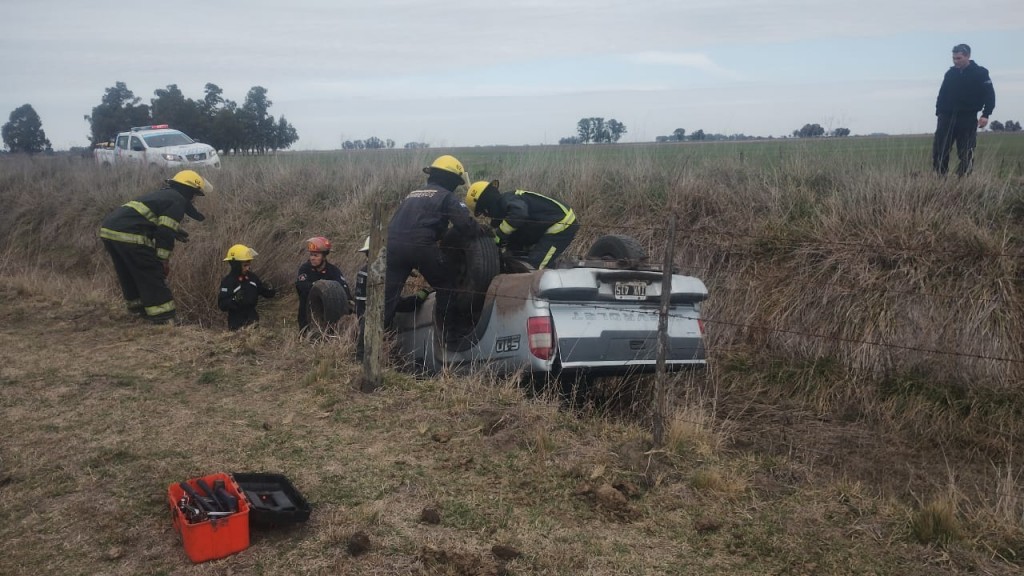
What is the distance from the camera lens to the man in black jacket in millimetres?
9547

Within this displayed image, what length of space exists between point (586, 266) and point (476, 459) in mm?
1637

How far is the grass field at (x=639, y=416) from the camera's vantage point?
3771mm

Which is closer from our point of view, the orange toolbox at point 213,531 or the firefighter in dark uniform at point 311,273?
the orange toolbox at point 213,531

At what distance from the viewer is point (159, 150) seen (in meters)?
22.1

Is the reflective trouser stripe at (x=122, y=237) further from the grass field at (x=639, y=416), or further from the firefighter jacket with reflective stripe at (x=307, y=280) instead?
the firefighter jacket with reflective stripe at (x=307, y=280)

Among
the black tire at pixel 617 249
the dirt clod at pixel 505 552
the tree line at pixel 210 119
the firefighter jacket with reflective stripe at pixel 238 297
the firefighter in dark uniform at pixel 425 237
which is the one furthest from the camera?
the tree line at pixel 210 119

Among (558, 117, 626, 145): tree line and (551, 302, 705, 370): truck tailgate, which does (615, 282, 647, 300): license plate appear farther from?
(558, 117, 626, 145): tree line

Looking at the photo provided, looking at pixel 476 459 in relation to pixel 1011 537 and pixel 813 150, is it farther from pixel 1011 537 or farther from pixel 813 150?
pixel 813 150

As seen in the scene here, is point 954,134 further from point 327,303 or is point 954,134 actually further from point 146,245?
point 146,245

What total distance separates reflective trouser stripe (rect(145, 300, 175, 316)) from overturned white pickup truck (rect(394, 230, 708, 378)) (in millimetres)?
4301

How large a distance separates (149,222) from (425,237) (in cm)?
421

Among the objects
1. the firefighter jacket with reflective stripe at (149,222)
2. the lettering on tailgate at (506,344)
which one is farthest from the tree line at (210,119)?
the lettering on tailgate at (506,344)

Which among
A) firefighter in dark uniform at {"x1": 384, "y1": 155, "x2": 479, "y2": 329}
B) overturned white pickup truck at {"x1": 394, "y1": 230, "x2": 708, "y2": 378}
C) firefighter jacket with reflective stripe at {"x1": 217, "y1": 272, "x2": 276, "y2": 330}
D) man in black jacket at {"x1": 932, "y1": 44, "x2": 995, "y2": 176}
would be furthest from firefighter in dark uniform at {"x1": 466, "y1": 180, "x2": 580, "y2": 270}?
man in black jacket at {"x1": 932, "y1": 44, "x2": 995, "y2": 176}

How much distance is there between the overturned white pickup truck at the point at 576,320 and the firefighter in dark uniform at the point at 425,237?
18.9 inches
